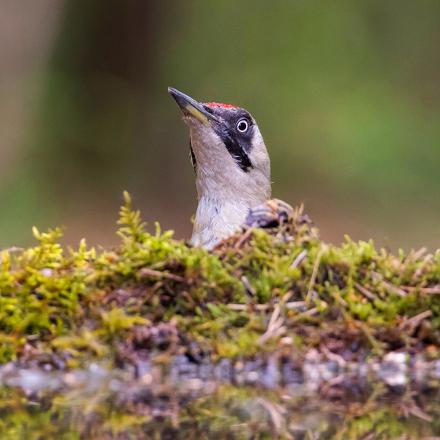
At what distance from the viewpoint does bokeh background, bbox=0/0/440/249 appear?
48.8ft

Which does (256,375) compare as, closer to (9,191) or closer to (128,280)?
(128,280)

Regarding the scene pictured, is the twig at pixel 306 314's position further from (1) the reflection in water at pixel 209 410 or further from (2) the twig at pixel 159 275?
(2) the twig at pixel 159 275

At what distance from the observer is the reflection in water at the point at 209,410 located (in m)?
2.96

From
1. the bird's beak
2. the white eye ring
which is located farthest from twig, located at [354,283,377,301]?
the white eye ring

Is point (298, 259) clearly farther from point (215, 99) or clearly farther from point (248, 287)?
point (215, 99)

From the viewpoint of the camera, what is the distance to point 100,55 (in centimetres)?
1811

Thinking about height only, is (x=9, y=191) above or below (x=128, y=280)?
above

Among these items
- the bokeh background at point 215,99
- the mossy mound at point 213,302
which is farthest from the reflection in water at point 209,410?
the bokeh background at point 215,99

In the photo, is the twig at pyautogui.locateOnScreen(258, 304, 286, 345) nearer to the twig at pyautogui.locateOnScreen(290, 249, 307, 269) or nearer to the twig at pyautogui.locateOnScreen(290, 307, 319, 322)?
the twig at pyautogui.locateOnScreen(290, 307, 319, 322)

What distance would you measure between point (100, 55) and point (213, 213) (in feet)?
40.3

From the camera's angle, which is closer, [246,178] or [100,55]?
[246,178]

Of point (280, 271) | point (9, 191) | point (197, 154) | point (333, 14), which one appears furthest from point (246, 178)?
point (333, 14)

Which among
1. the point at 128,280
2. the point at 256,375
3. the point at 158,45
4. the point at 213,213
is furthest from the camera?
the point at 158,45

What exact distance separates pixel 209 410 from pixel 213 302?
1.62 ft
